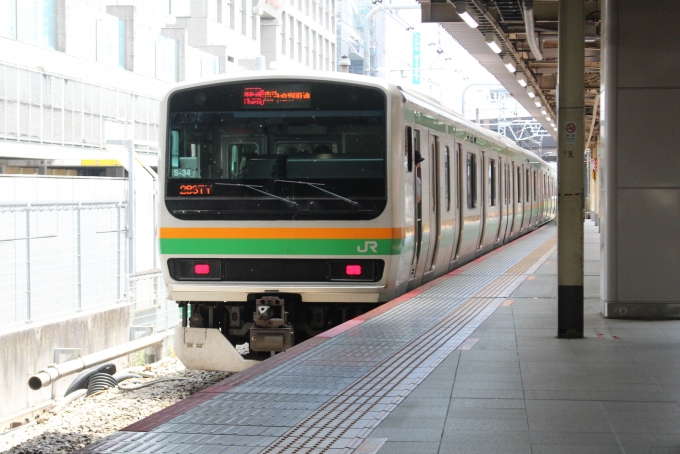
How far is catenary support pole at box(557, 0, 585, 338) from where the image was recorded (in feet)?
26.6

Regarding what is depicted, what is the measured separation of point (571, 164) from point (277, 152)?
3.02 m

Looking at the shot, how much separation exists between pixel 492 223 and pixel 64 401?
9292 millimetres

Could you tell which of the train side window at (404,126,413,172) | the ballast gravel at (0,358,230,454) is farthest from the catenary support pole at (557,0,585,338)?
the ballast gravel at (0,358,230,454)

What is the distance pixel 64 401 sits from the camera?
12.6 meters

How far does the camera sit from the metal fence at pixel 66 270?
15.0m

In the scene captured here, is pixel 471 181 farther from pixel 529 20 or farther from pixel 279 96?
pixel 279 96

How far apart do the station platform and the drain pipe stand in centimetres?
474

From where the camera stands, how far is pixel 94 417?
10.5m

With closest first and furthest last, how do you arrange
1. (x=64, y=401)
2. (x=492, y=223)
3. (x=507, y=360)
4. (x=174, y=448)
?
(x=174, y=448) → (x=507, y=360) → (x=64, y=401) → (x=492, y=223)

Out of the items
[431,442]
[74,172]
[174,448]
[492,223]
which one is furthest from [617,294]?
[74,172]

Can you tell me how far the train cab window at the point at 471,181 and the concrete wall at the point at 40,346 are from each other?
619cm

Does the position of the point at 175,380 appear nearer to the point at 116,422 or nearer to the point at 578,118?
the point at 116,422

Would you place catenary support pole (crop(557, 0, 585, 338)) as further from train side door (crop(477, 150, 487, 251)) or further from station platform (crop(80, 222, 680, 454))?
train side door (crop(477, 150, 487, 251))

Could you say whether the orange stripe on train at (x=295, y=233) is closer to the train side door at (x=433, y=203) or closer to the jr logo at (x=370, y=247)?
the jr logo at (x=370, y=247)
